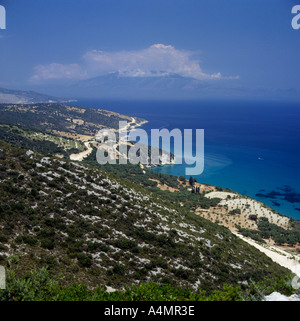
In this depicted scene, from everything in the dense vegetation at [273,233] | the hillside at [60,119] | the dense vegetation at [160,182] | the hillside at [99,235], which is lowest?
the dense vegetation at [273,233]

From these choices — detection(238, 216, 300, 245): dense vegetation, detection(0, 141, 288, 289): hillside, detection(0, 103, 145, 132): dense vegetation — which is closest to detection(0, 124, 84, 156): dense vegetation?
detection(0, 103, 145, 132): dense vegetation

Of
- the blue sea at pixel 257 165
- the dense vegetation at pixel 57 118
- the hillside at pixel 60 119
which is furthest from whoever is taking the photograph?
the dense vegetation at pixel 57 118

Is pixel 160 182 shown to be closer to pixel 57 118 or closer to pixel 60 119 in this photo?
pixel 60 119

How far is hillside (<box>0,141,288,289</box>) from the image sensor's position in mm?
12609

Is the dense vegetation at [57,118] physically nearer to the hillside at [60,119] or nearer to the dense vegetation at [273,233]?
the hillside at [60,119]

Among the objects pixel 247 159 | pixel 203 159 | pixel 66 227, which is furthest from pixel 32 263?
pixel 247 159

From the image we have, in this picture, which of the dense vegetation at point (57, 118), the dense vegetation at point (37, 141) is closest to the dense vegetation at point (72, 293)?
the dense vegetation at point (37, 141)

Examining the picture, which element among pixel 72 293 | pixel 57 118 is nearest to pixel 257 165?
pixel 72 293

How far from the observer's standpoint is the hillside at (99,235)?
1261cm

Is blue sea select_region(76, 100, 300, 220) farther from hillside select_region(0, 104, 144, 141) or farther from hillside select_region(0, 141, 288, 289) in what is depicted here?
hillside select_region(0, 104, 144, 141)

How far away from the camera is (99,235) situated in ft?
51.0

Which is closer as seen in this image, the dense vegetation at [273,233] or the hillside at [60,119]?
the dense vegetation at [273,233]
